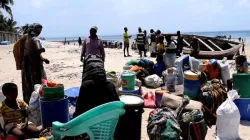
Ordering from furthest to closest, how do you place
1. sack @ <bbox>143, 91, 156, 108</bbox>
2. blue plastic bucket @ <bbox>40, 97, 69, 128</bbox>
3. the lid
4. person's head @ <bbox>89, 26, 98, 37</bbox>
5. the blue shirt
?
the blue shirt → person's head @ <bbox>89, 26, 98, 37</bbox> → sack @ <bbox>143, 91, 156, 108</bbox> → blue plastic bucket @ <bbox>40, 97, 69, 128</bbox> → the lid

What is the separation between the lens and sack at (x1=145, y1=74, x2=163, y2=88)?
789 centimetres

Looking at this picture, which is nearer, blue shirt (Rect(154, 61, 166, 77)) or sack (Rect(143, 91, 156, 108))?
sack (Rect(143, 91, 156, 108))

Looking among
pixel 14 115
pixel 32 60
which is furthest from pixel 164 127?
pixel 32 60

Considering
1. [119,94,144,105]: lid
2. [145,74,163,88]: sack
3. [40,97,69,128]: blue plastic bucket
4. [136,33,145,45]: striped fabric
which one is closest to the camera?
[119,94,144,105]: lid

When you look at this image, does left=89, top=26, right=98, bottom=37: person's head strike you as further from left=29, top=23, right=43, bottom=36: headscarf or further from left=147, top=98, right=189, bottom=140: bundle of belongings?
left=147, top=98, right=189, bottom=140: bundle of belongings

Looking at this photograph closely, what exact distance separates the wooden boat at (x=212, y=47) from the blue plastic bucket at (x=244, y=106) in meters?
7.74

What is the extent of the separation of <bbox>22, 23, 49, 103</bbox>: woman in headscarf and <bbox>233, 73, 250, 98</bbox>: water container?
3506 millimetres

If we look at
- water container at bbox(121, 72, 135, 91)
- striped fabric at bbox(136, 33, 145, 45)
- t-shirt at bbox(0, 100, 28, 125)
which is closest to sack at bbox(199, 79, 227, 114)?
water container at bbox(121, 72, 135, 91)

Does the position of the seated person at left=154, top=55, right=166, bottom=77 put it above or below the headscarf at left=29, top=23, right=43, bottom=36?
below

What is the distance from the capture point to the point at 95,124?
266cm

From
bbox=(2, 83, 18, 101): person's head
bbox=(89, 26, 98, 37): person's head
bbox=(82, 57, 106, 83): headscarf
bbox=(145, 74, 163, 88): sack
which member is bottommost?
bbox=(145, 74, 163, 88): sack

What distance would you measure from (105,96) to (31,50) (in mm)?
2753

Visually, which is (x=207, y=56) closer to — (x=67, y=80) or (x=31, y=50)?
(x=67, y=80)

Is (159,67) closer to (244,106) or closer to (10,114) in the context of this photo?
(244,106)
